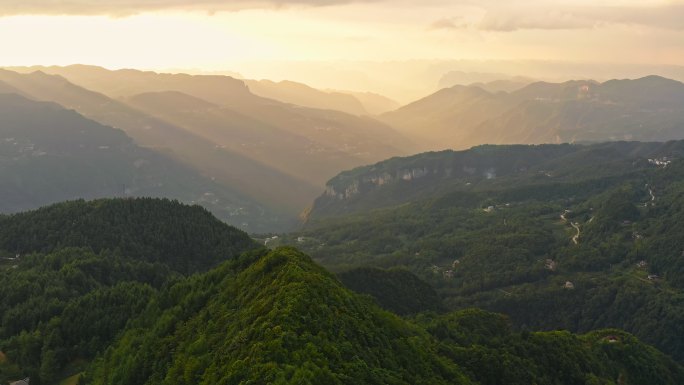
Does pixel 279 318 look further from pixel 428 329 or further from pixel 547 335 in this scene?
pixel 547 335

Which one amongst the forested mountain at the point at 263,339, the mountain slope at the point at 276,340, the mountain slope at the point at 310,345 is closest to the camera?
the mountain slope at the point at 276,340

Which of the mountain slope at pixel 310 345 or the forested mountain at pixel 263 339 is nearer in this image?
the mountain slope at pixel 310 345

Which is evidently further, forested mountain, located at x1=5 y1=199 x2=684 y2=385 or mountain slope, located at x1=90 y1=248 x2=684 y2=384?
forested mountain, located at x1=5 y1=199 x2=684 y2=385

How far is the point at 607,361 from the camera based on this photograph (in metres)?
175

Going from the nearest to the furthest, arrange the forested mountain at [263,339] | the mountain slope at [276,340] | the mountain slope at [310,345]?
the mountain slope at [276,340], the mountain slope at [310,345], the forested mountain at [263,339]

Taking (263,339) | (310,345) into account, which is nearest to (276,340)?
(263,339)

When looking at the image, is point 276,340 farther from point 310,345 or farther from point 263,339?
point 310,345

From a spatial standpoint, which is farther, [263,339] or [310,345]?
[263,339]

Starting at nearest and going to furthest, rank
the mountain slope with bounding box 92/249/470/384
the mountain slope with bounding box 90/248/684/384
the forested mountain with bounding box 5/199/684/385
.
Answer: the mountain slope with bounding box 92/249/470/384
the mountain slope with bounding box 90/248/684/384
the forested mountain with bounding box 5/199/684/385

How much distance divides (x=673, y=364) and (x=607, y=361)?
34.9 meters

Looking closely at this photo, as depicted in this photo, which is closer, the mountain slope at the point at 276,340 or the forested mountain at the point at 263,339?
the mountain slope at the point at 276,340

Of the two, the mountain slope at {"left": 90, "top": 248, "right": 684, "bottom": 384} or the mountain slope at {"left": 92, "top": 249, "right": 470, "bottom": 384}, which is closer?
the mountain slope at {"left": 92, "top": 249, "right": 470, "bottom": 384}

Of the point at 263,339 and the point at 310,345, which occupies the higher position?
the point at 310,345

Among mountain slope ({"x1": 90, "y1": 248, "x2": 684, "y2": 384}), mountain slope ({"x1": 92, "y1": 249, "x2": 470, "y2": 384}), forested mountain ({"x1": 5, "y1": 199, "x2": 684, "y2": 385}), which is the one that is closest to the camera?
mountain slope ({"x1": 92, "y1": 249, "x2": 470, "y2": 384})
